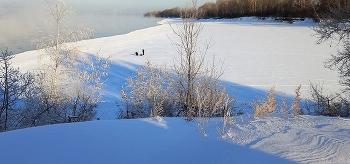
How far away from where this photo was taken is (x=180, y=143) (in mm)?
3697

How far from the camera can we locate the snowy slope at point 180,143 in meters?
3.18

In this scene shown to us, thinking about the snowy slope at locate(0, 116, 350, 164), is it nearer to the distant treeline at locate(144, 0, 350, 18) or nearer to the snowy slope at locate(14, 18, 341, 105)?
the snowy slope at locate(14, 18, 341, 105)

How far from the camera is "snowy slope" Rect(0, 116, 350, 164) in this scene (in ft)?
10.4

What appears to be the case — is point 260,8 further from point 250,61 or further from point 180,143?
point 180,143

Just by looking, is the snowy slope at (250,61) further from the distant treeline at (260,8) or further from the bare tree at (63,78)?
the distant treeline at (260,8)

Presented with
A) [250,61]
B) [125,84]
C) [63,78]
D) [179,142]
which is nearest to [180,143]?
[179,142]

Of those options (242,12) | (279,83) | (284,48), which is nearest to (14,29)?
(279,83)

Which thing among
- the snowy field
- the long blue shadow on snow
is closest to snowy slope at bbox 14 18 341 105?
the long blue shadow on snow

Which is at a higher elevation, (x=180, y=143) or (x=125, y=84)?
(x=180, y=143)

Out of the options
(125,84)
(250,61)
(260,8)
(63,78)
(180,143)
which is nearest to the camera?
(180,143)

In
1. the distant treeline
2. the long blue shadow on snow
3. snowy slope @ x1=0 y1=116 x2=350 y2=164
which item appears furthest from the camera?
the distant treeline

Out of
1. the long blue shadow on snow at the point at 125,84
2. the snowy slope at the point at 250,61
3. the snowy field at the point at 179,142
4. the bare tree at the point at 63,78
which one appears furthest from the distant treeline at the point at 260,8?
the snowy field at the point at 179,142

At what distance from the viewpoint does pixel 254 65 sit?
20.1 metres

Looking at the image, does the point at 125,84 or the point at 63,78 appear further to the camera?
the point at 125,84
